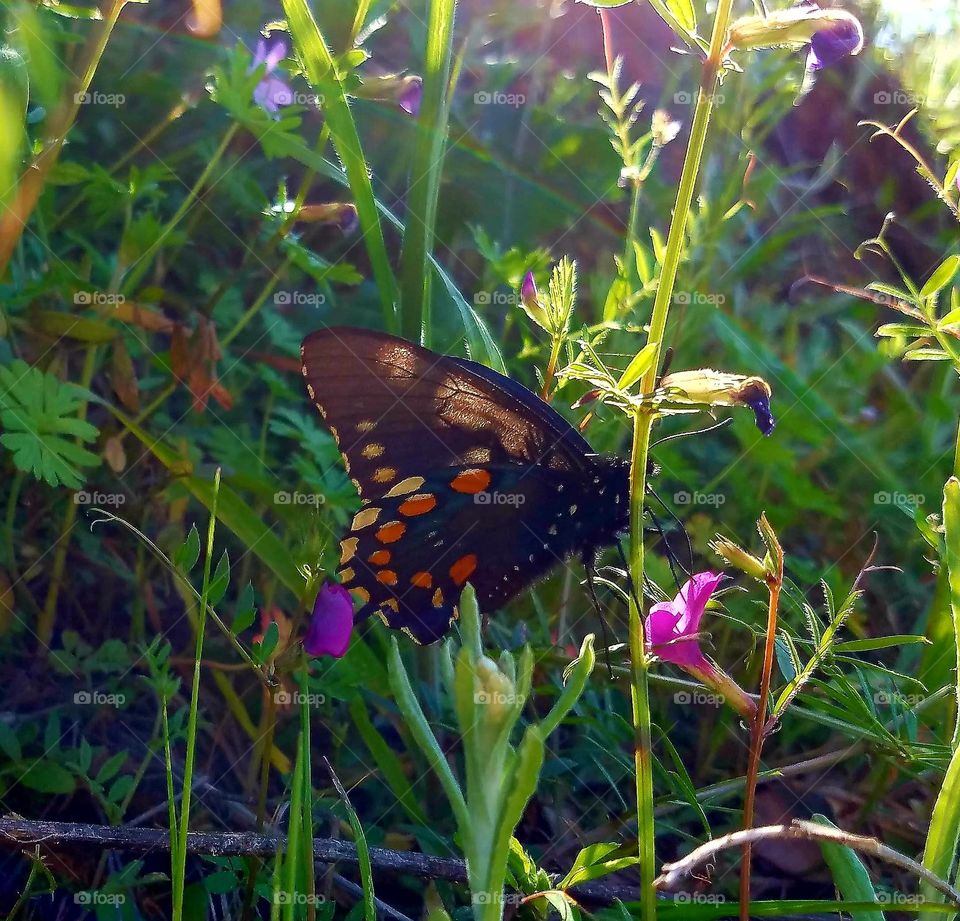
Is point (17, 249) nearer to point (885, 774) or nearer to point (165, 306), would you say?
point (165, 306)

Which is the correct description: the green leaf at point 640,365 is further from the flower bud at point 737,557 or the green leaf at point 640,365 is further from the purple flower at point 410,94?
the purple flower at point 410,94

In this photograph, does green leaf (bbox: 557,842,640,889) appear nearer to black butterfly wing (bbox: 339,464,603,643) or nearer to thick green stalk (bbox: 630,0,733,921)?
thick green stalk (bbox: 630,0,733,921)

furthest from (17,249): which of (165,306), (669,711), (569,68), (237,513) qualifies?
(569,68)

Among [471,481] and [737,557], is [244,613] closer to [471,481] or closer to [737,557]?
[471,481]

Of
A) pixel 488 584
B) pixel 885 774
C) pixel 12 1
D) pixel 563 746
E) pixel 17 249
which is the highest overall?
pixel 12 1

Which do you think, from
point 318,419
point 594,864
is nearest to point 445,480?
point 318,419

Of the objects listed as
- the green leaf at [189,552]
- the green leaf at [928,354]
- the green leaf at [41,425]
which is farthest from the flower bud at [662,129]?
the green leaf at [41,425]
